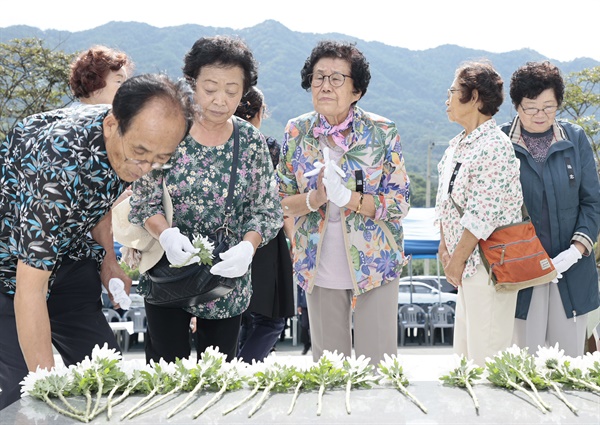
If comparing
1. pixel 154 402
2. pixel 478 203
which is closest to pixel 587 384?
pixel 154 402

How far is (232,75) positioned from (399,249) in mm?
1049

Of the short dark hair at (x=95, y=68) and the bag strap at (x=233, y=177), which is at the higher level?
the short dark hair at (x=95, y=68)

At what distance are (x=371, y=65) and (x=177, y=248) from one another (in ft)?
A: 440

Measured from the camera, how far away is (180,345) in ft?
10.1

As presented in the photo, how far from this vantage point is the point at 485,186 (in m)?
3.70

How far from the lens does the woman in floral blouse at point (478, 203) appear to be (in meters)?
3.70

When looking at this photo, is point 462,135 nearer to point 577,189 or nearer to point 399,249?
point 577,189

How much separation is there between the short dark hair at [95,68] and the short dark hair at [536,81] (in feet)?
6.59

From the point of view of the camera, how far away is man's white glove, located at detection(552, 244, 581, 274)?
12.7 feet

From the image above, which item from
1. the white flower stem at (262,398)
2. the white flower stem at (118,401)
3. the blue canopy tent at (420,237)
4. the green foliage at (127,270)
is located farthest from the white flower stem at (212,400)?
the blue canopy tent at (420,237)

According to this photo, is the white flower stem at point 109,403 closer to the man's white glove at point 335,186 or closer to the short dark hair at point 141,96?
the short dark hair at point 141,96

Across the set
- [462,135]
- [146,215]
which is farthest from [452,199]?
[146,215]

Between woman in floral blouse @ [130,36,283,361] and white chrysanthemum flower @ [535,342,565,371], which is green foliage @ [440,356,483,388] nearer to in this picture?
white chrysanthemum flower @ [535,342,565,371]

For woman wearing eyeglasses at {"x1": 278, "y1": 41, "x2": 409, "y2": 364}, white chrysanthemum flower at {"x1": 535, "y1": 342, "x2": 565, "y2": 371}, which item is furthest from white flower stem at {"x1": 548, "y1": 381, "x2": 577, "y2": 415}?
woman wearing eyeglasses at {"x1": 278, "y1": 41, "x2": 409, "y2": 364}
